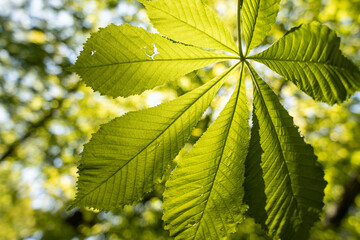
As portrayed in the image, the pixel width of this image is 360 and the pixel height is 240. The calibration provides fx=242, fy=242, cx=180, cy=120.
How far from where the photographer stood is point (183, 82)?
4613 millimetres

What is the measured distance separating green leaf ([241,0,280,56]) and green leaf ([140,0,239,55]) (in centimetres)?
9

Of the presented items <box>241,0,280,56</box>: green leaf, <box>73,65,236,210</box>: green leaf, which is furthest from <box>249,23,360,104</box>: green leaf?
<box>73,65,236,210</box>: green leaf

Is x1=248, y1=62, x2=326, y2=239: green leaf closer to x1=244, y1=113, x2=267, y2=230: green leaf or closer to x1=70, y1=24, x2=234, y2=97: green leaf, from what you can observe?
x1=244, y1=113, x2=267, y2=230: green leaf

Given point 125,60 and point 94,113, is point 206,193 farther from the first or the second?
point 94,113

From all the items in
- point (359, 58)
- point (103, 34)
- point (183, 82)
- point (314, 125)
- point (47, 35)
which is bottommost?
point (103, 34)

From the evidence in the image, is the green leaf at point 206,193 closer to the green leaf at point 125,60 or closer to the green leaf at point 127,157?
the green leaf at point 127,157

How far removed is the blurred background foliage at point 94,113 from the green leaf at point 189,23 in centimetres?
131

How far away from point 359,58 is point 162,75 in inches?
225

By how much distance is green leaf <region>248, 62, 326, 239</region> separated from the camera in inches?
35.9

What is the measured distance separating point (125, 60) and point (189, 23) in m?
0.30

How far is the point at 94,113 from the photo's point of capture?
239 inches

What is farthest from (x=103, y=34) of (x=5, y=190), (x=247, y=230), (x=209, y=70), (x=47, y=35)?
(x=5, y=190)

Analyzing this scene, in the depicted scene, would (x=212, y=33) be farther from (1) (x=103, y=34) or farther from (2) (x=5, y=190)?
(2) (x=5, y=190)

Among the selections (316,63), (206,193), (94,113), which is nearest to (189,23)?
(316,63)
